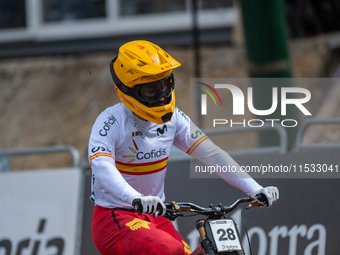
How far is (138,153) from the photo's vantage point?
3.46 m

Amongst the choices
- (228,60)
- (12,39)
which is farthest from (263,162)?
(12,39)

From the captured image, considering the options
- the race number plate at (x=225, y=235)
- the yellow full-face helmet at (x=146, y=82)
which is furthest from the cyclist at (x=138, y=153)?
the race number plate at (x=225, y=235)

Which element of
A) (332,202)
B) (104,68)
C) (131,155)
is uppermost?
(131,155)

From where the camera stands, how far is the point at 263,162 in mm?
5430

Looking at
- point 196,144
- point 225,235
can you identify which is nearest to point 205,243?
point 225,235

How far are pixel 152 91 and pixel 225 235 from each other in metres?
1.17

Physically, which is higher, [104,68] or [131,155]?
[131,155]

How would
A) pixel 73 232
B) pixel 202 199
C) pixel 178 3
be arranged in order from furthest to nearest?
1. pixel 178 3
2. pixel 73 232
3. pixel 202 199

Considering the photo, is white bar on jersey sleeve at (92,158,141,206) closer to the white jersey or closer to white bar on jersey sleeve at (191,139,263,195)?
the white jersey

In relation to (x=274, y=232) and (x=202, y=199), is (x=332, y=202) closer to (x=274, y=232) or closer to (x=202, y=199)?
(x=274, y=232)

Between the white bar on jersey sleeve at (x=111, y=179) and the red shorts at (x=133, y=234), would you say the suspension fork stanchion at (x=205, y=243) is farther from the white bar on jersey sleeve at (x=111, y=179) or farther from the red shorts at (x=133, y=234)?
the white bar on jersey sleeve at (x=111, y=179)

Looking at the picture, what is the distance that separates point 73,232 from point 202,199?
A: 1.65 meters

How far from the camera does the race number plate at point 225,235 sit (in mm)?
2750

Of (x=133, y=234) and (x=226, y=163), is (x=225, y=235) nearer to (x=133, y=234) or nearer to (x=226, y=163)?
(x=133, y=234)
